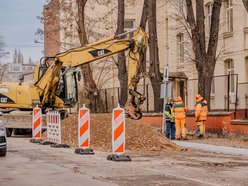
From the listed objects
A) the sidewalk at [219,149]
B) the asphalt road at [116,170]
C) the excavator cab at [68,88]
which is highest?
the excavator cab at [68,88]

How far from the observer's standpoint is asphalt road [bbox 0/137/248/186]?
11906mm

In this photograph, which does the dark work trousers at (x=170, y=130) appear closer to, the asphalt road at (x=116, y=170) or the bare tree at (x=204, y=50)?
the bare tree at (x=204, y=50)

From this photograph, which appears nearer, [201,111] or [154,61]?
[201,111]

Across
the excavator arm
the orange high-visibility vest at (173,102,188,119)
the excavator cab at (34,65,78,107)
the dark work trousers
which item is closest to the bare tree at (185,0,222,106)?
the dark work trousers

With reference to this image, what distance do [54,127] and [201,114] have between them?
7.52 metres

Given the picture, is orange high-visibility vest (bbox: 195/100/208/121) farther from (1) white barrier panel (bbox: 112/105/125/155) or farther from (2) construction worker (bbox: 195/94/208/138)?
(1) white barrier panel (bbox: 112/105/125/155)

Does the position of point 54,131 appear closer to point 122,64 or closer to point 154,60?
point 154,60

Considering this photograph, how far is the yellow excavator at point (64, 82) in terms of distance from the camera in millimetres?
22734

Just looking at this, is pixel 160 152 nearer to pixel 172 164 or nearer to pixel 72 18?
pixel 172 164

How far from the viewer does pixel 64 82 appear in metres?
29.8

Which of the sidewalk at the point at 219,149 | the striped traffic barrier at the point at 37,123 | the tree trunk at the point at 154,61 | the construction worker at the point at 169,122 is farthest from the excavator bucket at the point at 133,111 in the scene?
the tree trunk at the point at 154,61

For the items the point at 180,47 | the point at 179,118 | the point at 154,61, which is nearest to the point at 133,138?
the point at 179,118

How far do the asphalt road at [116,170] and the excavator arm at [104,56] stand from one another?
413 cm

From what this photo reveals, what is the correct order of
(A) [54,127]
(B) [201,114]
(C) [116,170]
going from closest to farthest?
1. (C) [116,170]
2. (A) [54,127]
3. (B) [201,114]
